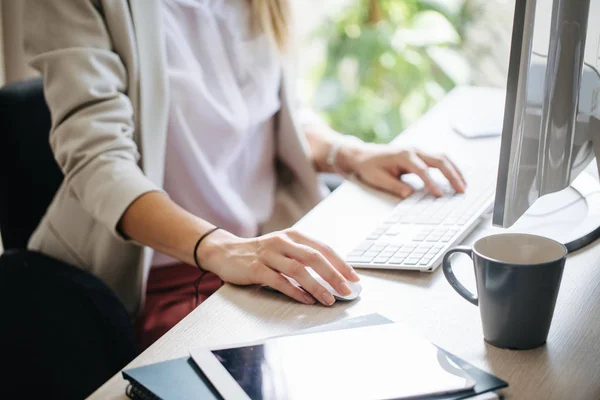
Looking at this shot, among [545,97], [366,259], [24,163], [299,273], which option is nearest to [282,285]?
[299,273]

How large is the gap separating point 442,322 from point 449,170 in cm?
42

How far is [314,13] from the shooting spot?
261 centimetres

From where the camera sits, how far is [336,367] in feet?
2.29

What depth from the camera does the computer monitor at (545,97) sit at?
773 mm

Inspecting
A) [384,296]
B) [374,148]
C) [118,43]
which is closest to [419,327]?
[384,296]

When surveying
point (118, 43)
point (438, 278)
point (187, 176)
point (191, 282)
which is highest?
point (118, 43)

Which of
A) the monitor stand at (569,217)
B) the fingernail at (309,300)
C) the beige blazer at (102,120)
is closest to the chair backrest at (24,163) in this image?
the beige blazer at (102,120)

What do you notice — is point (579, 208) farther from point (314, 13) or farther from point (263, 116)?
point (314, 13)

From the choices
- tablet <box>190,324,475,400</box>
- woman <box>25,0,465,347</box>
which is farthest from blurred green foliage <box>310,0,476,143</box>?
tablet <box>190,324,475,400</box>

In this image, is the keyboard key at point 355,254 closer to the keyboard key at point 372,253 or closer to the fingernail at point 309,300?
the keyboard key at point 372,253

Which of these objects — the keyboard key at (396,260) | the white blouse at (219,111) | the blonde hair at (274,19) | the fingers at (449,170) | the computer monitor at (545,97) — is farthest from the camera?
the blonde hair at (274,19)

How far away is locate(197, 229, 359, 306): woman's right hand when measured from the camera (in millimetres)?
851

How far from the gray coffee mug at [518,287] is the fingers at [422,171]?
0.37m

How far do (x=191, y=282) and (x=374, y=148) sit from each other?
1.23 ft
